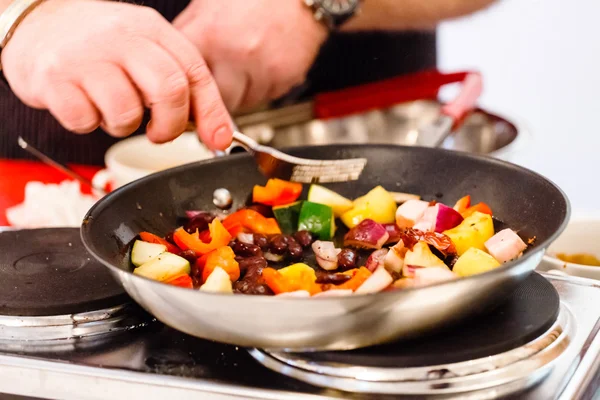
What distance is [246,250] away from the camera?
1.01 m

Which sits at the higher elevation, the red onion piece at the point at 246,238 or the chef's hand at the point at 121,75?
the chef's hand at the point at 121,75

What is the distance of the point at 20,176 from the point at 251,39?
2.08 feet

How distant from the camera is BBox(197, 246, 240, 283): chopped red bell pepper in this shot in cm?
94

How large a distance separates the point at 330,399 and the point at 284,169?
0.49 metres

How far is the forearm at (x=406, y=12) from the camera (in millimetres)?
1750

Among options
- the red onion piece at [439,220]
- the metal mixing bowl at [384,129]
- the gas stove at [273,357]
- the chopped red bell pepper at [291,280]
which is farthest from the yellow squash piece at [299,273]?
the metal mixing bowl at [384,129]

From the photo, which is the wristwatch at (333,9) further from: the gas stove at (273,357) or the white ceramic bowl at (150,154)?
the gas stove at (273,357)

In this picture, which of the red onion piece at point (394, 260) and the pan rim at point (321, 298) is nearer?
the pan rim at point (321, 298)

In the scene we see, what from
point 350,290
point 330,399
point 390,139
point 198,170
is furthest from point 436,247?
point 390,139

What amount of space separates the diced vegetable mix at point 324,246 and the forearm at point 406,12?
698 millimetres

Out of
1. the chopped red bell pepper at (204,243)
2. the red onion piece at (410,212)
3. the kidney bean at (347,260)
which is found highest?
the red onion piece at (410,212)

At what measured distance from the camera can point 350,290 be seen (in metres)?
0.81

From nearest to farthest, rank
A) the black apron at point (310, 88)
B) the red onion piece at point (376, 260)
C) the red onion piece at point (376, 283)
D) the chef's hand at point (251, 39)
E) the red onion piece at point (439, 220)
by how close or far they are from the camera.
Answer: the red onion piece at point (376, 283), the red onion piece at point (376, 260), the red onion piece at point (439, 220), the chef's hand at point (251, 39), the black apron at point (310, 88)

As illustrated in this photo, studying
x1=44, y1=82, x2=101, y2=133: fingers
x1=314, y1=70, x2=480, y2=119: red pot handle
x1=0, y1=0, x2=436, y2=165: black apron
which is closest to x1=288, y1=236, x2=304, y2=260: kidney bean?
x1=44, y1=82, x2=101, y2=133: fingers
